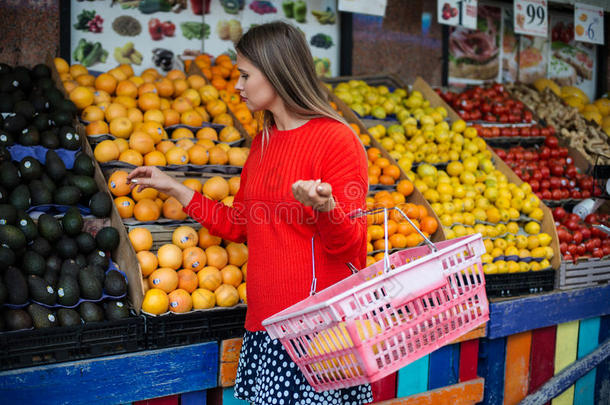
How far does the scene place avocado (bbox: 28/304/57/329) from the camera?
7.86 ft

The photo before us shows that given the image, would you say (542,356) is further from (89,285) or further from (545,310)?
(89,285)

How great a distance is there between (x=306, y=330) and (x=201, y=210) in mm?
938

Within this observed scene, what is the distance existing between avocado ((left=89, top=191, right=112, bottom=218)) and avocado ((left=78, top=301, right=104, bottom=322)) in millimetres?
581

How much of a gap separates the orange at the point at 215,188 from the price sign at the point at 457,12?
8.63 ft

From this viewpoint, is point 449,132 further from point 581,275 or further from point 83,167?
point 83,167

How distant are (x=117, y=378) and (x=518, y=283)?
8.98 feet

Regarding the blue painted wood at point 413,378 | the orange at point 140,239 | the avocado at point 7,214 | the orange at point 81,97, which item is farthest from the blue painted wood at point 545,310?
the orange at point 81,97

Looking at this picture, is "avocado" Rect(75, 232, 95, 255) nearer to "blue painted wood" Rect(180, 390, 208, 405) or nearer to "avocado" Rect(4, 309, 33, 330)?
"avocado" Rect(4, 309, 33, 330)

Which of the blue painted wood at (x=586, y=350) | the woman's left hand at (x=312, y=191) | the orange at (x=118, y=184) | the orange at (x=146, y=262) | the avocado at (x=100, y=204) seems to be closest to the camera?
the woman's left hand at (x=312, y=191)

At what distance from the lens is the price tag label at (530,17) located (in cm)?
544

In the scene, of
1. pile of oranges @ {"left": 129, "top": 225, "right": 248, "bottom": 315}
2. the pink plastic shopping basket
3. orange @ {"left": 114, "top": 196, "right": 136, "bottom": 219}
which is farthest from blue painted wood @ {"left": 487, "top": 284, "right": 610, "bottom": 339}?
orange @ {"left": 114, "top": 196, "right": 136, "bottom": 219}

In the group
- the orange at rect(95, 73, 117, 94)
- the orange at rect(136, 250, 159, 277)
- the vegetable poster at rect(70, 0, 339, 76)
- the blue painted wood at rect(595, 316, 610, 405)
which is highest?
the vegetable poster at rect(70, 0, 339, 76)

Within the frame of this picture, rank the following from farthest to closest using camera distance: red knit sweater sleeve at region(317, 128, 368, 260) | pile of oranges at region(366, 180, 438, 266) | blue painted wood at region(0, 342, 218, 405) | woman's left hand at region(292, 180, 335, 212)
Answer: pile of oranges at region(366, 180, 438, 266) < blue painted wood at region(0, 342, 218, 405) < red knit sweater sleeve at region(317, 128, 368, 260) < woman's left hand at region(292, 180, 335, 212)

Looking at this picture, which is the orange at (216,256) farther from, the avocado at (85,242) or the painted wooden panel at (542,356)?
the painted wooden panel at (542,356)
